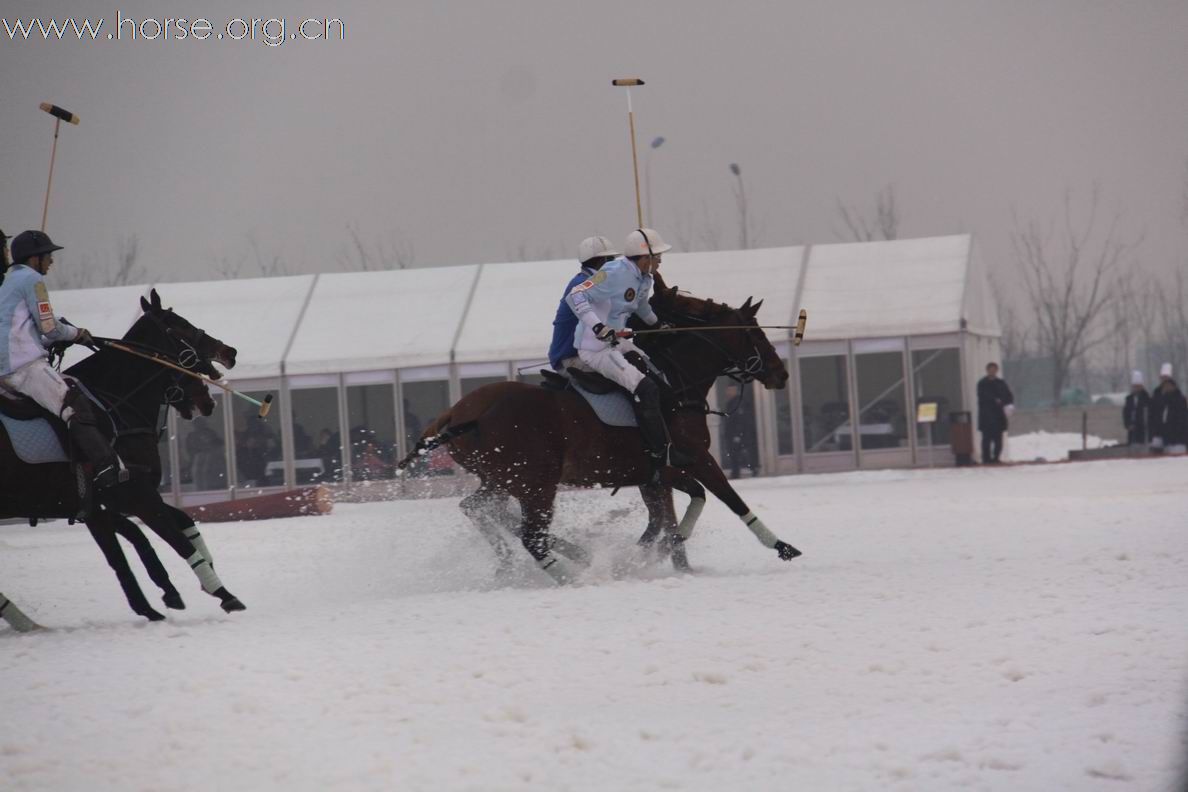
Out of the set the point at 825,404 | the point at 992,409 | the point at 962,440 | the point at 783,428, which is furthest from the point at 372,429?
the point at 992,409

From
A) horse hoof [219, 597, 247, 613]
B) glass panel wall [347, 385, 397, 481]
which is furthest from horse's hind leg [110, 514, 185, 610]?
glass panel wall [347, 385, 397, 481]

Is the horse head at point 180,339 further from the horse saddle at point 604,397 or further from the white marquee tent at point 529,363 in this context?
the white marquee tent at point 529,363

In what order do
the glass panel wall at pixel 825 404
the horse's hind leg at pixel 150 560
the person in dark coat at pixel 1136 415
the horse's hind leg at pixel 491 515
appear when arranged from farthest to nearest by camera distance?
the person in dark coat at pixel 1136 415 → the glass panel wall at pixel 825 404 → the horse's hind leg at pixel 491 515 → the horse's hind leg at pixel 150 560

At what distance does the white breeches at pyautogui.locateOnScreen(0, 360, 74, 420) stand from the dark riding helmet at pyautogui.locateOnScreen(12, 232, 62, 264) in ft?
2.22

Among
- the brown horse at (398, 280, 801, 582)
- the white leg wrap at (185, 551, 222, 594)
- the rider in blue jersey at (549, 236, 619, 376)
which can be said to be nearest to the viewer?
the white leg wrap at (185, 551, 222, 594)

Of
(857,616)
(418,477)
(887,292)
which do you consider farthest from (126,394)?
(887,292)

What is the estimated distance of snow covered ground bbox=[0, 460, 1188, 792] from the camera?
555 centimetres

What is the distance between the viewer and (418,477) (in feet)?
95.3

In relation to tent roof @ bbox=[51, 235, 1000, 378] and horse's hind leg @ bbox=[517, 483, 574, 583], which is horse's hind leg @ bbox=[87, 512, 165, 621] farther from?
tent roof @ bbox=[51, 235, 1000, 378]

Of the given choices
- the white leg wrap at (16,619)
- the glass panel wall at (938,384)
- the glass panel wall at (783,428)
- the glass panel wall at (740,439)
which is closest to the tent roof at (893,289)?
the glass panel wall at (938,384)

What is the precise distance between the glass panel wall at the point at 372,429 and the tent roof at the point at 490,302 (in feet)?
2.85

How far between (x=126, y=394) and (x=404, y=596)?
2.05m

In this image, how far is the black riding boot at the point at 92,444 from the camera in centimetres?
986

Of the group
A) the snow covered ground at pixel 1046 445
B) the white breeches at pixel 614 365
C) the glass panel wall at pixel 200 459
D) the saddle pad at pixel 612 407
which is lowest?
the snow covered ground at pixel 1046 445
